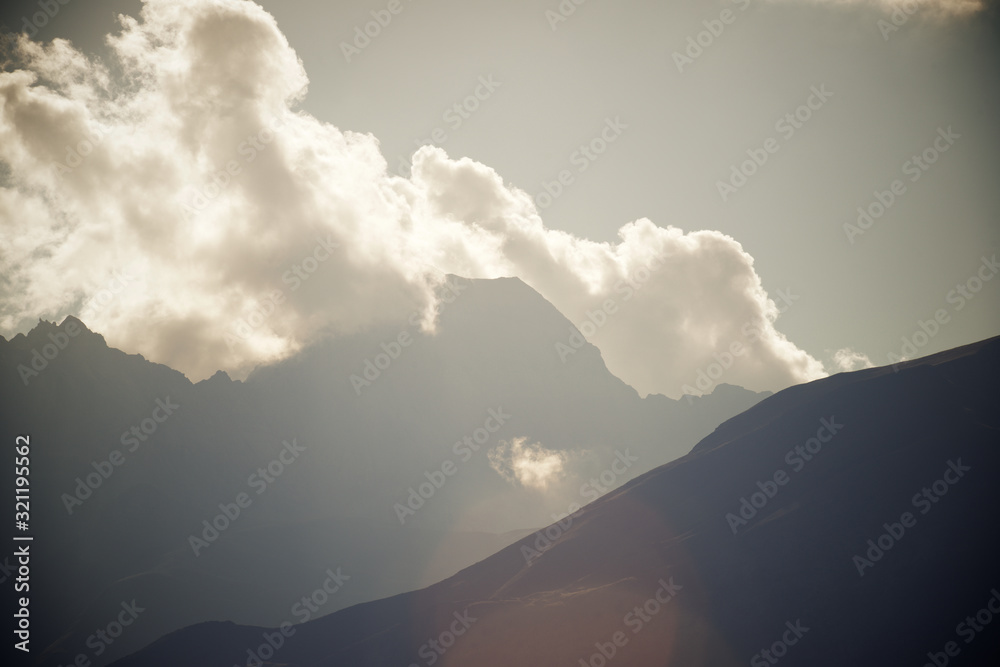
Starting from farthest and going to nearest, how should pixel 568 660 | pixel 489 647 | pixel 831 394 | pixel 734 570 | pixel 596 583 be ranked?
pixel 831 394 < pixel 596 583 < pixel 734 570 < pixel 489 647 < pixel 568 660

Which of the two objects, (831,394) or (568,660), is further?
(831,394)

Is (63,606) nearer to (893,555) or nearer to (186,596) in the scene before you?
(186,596)

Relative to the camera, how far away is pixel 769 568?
65.8m

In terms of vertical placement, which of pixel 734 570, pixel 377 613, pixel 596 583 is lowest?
pixel 377 613

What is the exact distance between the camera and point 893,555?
5944 cm

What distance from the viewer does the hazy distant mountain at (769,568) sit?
178 ft

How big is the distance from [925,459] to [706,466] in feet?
114

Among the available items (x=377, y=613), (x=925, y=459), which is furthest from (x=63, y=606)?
(x=925, y=459)

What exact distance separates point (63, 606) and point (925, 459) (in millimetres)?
237089

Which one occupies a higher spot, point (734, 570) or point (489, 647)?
point (734, 570)

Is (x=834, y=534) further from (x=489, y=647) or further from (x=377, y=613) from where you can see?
(x=377, y=613)

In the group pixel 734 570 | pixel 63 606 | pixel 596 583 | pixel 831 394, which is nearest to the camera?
pixel 734 570

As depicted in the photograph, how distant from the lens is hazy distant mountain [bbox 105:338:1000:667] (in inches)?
2132

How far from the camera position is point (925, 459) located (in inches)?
2741
